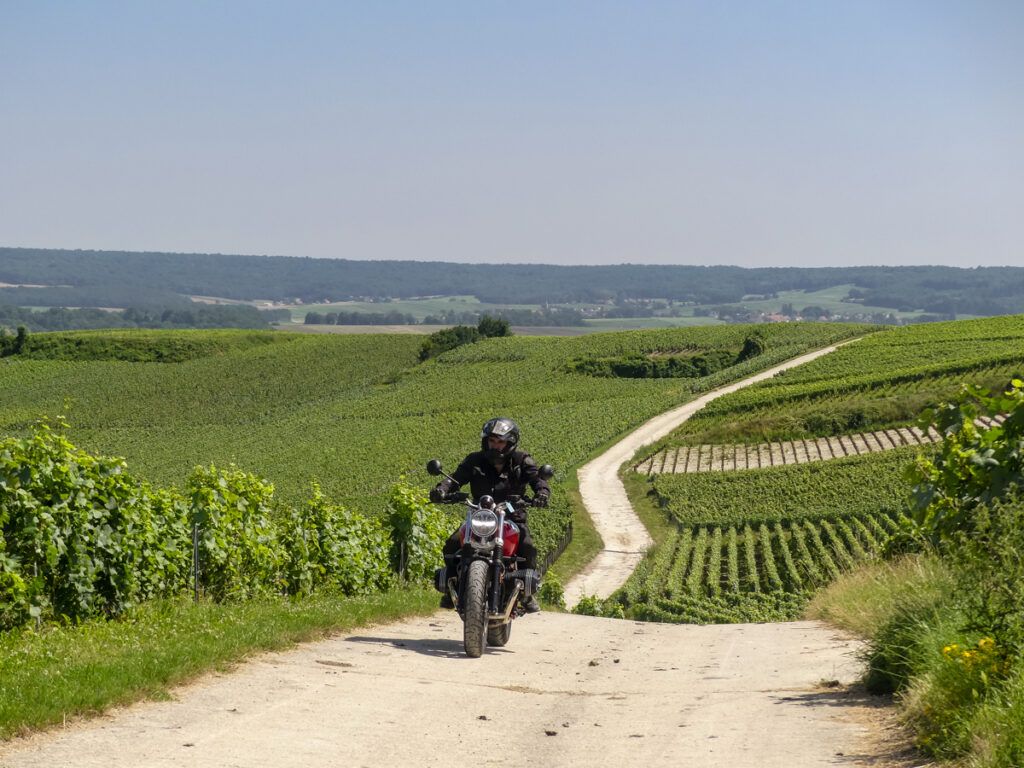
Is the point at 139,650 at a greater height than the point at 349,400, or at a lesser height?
greater

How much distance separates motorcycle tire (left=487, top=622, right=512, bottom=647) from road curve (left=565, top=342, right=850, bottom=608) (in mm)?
20268

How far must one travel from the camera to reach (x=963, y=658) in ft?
21.3

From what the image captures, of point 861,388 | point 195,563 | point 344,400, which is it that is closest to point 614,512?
point 861,388

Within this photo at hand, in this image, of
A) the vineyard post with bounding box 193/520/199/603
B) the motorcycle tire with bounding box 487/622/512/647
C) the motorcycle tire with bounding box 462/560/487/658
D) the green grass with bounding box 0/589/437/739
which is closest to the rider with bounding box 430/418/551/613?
the motorcycle tire with bounding box 487/622/512/647

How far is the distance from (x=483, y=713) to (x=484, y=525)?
116 inches

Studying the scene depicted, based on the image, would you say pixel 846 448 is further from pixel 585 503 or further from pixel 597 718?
pixel 597 718

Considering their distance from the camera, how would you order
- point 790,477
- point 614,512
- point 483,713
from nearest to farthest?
point 483,713 → point 614,512 → point 790,477

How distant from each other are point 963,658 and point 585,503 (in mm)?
43977

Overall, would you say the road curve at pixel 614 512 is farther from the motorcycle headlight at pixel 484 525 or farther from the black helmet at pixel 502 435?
the motorcycle headlight at pixel 484 525

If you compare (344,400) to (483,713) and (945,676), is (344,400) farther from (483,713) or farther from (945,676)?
(945,676)

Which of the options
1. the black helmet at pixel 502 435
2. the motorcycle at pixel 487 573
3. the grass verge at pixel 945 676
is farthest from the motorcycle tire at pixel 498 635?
the grass verge at pixel 945 676

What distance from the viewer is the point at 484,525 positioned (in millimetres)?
10375

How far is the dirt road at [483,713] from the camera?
6.18 m

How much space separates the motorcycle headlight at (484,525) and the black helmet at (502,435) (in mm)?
733
